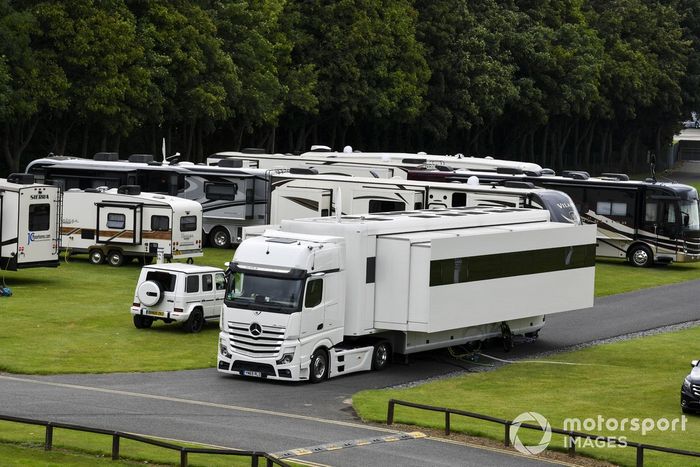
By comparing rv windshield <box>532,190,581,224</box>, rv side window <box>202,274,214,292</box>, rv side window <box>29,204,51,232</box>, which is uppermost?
rv windshield <box>532,190,581,224</box>

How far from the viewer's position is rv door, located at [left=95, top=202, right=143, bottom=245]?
50.6 m

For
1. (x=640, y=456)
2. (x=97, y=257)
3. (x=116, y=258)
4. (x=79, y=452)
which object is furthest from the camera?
(x=97, y=257)

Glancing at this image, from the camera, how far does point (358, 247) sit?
3316 centimetres

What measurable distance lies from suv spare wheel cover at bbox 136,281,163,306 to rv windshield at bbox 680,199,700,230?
2796 centimetres

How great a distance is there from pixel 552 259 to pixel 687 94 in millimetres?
109063

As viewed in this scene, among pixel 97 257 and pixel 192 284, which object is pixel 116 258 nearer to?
pixel 97 257

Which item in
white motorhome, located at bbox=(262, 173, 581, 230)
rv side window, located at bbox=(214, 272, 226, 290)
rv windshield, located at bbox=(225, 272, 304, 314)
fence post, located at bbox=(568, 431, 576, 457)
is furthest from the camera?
white motorhome, located at bbox=(262, 173, 581, 230)

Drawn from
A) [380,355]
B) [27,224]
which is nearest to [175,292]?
[380,355]

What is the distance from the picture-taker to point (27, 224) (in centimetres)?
4469

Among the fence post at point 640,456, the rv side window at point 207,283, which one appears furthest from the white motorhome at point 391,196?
the fence post at point 640,456

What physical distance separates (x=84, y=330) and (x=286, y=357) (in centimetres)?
835

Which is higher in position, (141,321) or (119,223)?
(119,223)

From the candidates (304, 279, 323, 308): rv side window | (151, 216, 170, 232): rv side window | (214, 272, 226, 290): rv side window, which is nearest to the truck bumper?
(304, 279, 323, 308): rv side window

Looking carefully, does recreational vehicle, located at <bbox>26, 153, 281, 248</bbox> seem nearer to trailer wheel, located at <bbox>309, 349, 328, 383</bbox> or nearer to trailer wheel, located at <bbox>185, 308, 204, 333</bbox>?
trailer wheel, located at <bbox>185, 308, 204, 333</bbox>
